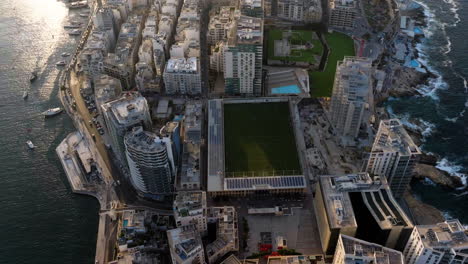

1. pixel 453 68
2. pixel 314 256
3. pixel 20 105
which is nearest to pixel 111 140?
pixel 20 105

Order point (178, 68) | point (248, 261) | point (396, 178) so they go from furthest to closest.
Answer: point (178, 68) < point (396, 178) < point (248, 261)

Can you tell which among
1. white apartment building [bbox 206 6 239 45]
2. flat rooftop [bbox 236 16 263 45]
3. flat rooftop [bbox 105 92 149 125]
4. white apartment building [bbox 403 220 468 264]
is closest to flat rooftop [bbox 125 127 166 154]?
flat rooftop [bbox 105 92 149 125]

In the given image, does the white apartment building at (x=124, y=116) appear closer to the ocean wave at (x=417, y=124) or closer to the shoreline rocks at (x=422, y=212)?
the shoreline rocks at (x=422, y=212)

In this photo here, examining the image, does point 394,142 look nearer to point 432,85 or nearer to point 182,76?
point 432,85

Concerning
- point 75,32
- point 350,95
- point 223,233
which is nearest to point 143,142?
point 223,233

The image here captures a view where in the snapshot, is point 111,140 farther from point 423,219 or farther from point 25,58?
point 423,219

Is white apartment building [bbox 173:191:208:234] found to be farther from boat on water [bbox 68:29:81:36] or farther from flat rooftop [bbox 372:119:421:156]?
boat on water [bbox 68:29:81:36]
